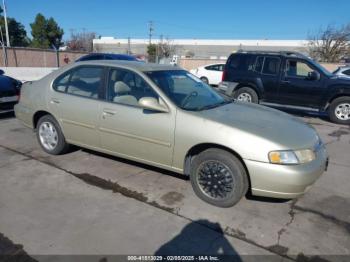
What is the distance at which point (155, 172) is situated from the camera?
4480 mm

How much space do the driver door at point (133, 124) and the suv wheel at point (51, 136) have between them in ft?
3.12

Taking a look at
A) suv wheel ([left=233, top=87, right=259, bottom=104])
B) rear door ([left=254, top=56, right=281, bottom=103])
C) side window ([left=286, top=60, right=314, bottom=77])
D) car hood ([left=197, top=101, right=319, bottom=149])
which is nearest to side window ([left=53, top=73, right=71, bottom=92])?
car hood ([left=197, top=101, right=319, bottom=149])

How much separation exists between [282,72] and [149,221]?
7.10 meters

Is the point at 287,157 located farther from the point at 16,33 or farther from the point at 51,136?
the point at 16,33

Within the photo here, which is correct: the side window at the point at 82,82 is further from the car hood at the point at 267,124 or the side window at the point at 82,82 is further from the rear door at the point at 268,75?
the rear door at the point at 268,75

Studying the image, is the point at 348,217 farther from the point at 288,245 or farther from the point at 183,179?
the point at 183,179

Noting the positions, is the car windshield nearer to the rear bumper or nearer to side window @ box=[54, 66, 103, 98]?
side window @ box=[54, 66, 103, 98]

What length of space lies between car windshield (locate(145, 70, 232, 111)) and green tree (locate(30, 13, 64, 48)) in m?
51.4

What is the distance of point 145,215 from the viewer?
3.37m

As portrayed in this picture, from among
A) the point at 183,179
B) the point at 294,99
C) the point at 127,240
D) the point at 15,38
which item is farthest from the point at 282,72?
the point at 15,38

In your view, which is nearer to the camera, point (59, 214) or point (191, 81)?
point (59, 214)

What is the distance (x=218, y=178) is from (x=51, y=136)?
9.71ft

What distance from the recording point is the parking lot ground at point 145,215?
2867 millimetres

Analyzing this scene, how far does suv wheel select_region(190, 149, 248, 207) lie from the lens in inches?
133
